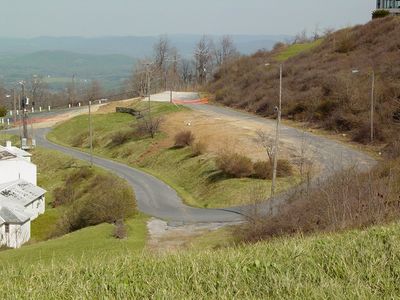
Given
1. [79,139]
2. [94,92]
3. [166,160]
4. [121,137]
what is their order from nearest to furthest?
[166,160] → [121,137] → [79,139] → [94,92]

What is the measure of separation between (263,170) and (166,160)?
Answer: 1445 centimetres

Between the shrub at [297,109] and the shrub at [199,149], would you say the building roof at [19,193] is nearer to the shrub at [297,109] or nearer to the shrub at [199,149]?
the shrub at [199,149]

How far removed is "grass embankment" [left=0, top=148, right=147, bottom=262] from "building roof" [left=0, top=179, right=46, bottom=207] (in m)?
1.74

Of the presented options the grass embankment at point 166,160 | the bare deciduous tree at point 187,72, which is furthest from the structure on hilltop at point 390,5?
the bare deciduous tree at point 187,72

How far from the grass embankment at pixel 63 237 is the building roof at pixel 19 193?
1738 mm

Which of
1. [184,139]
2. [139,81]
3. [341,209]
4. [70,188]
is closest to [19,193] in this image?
[70,188]

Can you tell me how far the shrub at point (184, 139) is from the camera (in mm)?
54850

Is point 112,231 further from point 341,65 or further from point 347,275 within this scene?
point 341,65

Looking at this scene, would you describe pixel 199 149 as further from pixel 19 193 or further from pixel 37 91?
pixel 37 91

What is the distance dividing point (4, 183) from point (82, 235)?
18870 mm

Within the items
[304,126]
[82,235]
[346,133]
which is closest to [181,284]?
[82,235]

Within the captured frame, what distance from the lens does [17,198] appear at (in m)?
42.7

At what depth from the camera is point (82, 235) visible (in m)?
31.1

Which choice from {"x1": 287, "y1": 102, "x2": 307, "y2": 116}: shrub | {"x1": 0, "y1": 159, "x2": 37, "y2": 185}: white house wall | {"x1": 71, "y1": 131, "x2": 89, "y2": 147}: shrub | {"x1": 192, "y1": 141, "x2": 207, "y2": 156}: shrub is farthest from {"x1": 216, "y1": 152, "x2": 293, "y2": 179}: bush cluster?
{"x1": 71, "y1": 131, "x2": 89, "y2": 147}: shrub
